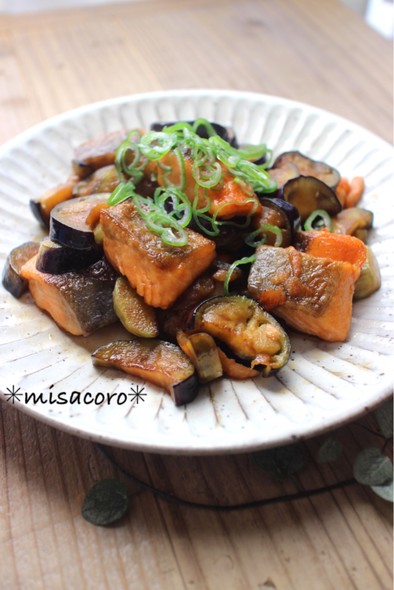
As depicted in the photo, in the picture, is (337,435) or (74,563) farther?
(337,435)

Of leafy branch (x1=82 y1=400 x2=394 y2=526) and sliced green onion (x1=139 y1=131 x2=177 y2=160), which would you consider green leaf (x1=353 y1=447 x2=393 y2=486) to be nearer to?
leafy branch (x1=82 y1=400 x2=394 y2=526)

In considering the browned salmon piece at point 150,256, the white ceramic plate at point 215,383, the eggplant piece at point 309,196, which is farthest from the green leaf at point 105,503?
the eggplant piece at point 309,196

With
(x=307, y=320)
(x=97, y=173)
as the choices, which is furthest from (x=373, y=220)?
(x=97, y=173)

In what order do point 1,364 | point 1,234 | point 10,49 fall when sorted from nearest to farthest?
point 1,364, point 1,234, point 10,49

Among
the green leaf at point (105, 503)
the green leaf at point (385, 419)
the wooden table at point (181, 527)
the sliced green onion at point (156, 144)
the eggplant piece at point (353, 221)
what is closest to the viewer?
the wooden table at point (181, 527)

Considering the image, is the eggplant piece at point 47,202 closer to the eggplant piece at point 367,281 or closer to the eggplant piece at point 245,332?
the eggplant piece at point 245,332

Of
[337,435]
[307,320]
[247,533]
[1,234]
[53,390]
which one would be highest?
[307,320]

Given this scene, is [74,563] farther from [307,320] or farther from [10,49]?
[10,49]
